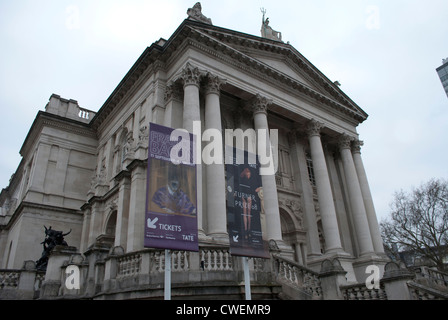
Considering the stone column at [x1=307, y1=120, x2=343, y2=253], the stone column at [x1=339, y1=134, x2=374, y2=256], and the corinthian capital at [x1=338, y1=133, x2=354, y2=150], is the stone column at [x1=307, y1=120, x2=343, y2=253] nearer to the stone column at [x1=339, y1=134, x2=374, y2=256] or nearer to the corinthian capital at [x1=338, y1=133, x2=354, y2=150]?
the corinthian capital at [x1=338, y1=133, x2=354, y2=150]

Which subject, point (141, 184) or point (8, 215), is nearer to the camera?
point (141, 184)

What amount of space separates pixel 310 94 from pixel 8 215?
2526 cm

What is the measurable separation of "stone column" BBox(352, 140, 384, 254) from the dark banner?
Result: 1591cm

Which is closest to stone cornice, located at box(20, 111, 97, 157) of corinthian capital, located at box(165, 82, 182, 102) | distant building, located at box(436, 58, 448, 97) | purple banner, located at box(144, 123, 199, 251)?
corinthian capital, located at box(165, 82, 182, 102)

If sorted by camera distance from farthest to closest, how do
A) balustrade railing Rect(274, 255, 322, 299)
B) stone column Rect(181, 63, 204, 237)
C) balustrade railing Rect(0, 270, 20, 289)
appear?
1. stone column Rect(181, 63, 204, 237)
2. balustrade railing Rect(0, 270, 20, 289)
3. balustrade railing Rect(274, 255, 322, 299)

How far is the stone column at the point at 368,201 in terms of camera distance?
23.2 metres

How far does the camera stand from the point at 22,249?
22.1 meters

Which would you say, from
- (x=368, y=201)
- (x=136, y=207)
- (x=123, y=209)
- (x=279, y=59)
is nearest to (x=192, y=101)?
(x=136, y=207)

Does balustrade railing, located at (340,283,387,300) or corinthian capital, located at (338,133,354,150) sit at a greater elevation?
corinthian capital, located at (338,133,354,150)

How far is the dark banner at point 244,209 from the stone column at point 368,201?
15.9 m

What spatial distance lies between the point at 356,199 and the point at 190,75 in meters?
14.1

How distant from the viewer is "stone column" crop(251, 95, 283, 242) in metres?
17.3
